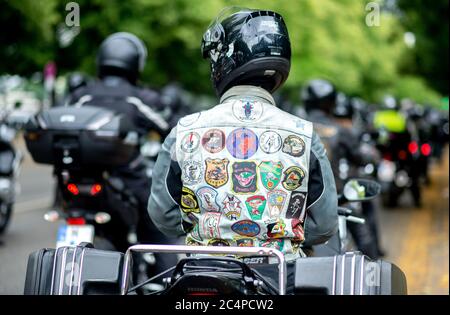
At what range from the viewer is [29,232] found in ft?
41.7

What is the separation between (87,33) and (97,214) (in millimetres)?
19852

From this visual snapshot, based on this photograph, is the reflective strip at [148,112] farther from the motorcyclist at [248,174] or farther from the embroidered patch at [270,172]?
the embroidered patch at [270,172]

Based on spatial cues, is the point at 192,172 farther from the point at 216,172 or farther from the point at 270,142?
the point at 270,142

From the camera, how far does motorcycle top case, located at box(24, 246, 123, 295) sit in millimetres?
3752

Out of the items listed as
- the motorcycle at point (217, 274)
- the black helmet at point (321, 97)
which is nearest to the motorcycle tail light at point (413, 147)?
the black helmet at point (321, 97)

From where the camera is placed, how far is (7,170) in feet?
37.1

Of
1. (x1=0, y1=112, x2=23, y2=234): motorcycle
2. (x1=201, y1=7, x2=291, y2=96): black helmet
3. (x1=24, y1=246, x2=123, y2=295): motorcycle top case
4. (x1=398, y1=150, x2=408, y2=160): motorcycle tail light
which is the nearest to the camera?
(x1=24, y1=246, x2=123, y2=295): motorcycle top case

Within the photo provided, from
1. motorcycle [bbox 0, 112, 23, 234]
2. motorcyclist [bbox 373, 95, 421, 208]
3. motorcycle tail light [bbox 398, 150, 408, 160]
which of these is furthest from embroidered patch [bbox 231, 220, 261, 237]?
motorcycle tail light [bbox 398, 150, 408, 160]

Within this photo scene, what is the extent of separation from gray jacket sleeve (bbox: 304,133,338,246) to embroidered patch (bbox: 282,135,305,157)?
59mm

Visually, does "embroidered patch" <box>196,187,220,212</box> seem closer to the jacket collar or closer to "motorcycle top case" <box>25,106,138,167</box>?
the jacket collar

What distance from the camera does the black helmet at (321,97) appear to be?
998 cm

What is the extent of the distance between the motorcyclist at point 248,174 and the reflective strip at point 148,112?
294cm
